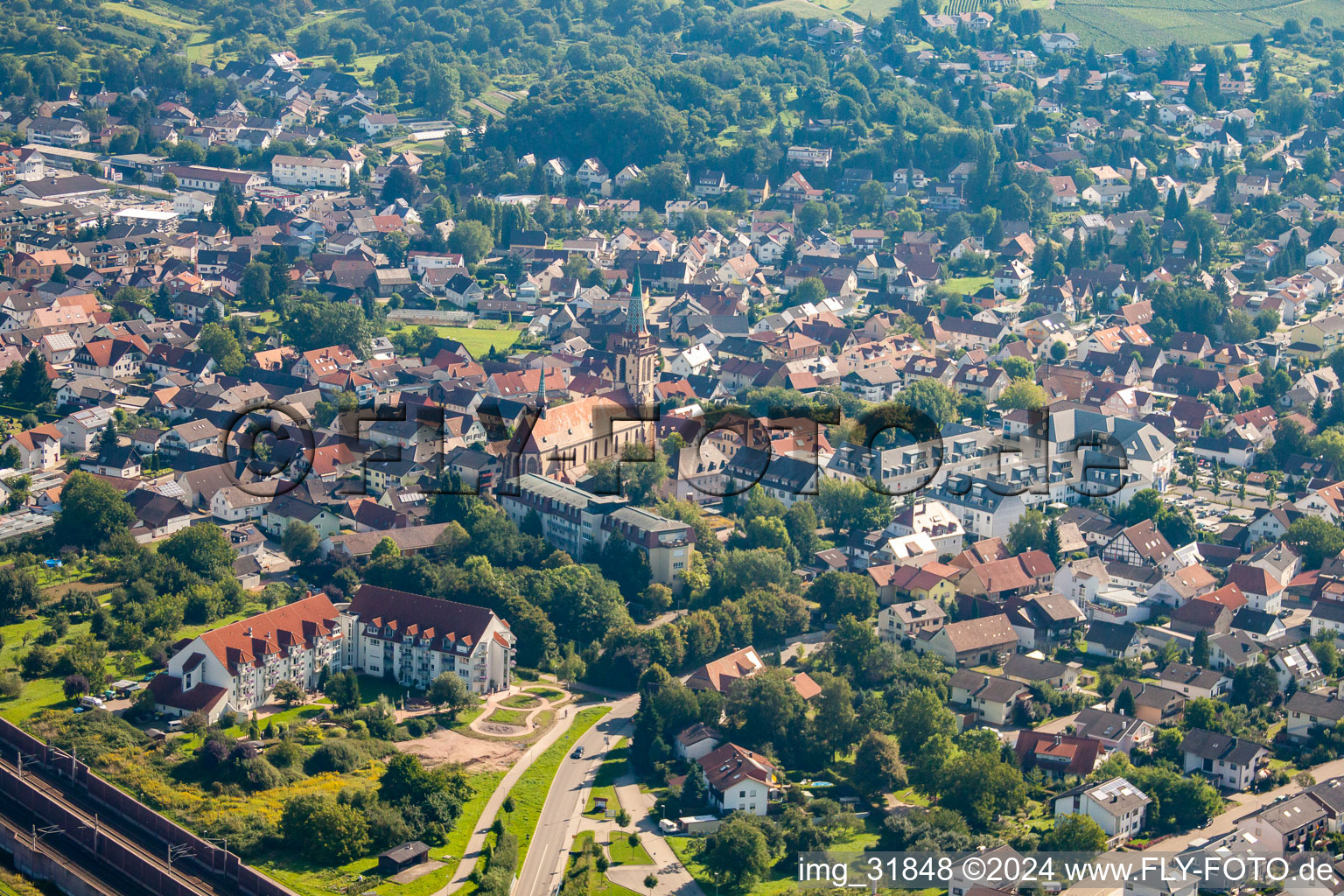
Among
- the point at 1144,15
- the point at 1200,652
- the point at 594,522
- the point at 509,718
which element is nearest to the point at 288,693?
the point at 509,718

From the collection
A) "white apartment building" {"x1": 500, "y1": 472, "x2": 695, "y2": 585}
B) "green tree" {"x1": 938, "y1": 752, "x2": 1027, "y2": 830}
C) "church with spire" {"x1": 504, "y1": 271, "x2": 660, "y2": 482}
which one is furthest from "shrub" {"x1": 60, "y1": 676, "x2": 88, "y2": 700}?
"green tree" {"x1": 938, "y1": 752, "x2": 1027, "y2": 830}

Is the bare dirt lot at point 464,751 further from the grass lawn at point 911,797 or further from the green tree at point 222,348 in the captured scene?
the green tree at point 222,348

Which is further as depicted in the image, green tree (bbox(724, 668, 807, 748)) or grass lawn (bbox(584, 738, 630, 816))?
green tree (bbox(724, 668, 807, 748))

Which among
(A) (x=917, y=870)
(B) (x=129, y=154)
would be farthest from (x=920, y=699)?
(B) (x=129, y=154)

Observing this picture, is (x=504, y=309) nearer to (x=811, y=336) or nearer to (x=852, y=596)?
(x=811, y=336)

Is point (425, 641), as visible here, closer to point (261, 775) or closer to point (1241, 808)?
point (261, 775)

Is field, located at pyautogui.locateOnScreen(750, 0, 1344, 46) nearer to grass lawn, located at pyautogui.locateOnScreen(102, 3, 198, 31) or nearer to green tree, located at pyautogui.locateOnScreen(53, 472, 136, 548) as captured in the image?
grass lawn, located at pyautogui.locateOnScreen(102, 3, 198, 31)
